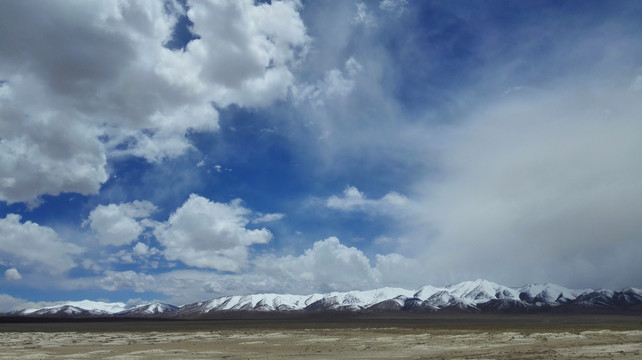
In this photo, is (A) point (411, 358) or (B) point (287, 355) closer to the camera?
(A) point (411, 358)

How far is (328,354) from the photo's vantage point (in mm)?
43062

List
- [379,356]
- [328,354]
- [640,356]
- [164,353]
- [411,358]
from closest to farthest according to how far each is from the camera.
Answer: [640,356] < [411,358] < [379,356] < [328,354] < [164,353]

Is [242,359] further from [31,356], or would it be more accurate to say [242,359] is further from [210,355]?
[31,356]

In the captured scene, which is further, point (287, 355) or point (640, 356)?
point (287, 355)

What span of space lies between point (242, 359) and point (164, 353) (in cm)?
1232

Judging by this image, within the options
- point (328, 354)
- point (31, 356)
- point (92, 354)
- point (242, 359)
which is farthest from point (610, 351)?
point (31, 356)

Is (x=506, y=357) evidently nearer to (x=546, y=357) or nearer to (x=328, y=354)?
(x=546, y=357)

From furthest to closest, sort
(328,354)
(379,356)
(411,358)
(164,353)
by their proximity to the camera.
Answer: (164,353) → (328,354) → (379,356) → (411,358)

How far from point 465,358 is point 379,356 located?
312 inches

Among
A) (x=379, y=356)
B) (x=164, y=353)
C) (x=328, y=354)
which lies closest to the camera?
(x=379, y=356)

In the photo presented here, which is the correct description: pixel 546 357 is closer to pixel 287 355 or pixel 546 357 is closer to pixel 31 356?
pixel 287 355

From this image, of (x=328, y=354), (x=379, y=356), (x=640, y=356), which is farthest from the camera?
(x=328, y=354)

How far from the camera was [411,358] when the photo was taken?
37531 mm

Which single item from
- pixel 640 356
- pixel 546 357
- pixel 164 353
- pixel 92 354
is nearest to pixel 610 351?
pixel 640 356
